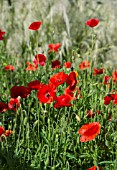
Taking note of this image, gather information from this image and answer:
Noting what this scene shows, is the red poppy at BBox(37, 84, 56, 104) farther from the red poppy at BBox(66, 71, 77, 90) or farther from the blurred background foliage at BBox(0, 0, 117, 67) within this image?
the blurred background foliage at BBox(0, 0, 117, 67)

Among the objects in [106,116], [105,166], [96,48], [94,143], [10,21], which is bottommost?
[105,166]

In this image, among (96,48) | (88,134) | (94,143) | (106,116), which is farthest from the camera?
(96,48)

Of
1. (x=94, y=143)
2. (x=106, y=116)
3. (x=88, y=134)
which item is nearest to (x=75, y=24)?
(x=106, y=116)

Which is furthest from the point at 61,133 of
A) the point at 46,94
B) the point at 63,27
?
the point at 63,27

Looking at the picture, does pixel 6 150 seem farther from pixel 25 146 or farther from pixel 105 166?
pixel 105 166

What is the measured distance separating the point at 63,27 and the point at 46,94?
252 centimetres

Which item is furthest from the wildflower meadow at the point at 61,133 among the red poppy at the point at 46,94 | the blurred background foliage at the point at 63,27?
the blurred background foliage at the point at 63,27

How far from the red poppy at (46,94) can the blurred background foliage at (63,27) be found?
2257 millimetres

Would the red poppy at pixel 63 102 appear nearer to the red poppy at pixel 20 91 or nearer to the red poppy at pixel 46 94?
the red poppy at pixel 46 94

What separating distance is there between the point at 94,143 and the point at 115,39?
7.82ft

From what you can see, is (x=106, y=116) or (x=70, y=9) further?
(x=70, y=9)

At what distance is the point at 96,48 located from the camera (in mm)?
4949

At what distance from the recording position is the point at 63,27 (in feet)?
16.5

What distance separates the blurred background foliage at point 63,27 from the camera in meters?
4.97
